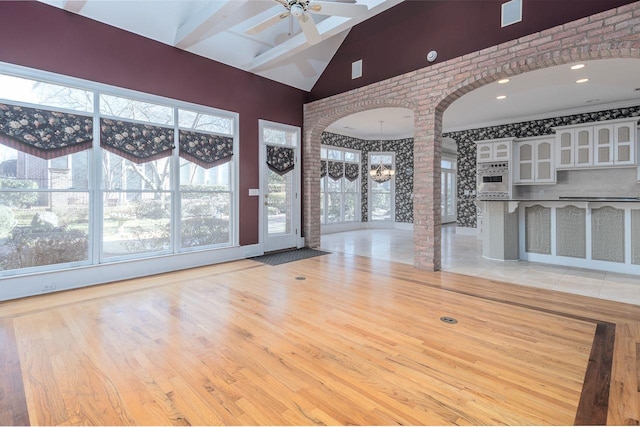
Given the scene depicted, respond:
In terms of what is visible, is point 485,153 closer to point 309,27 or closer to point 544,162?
point 544,162

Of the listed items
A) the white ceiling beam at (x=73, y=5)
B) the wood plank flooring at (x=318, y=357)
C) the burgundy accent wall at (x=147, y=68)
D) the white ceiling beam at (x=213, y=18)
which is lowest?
the wood plank flooring at (x=318, y=357)

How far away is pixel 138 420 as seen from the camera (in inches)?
63.2

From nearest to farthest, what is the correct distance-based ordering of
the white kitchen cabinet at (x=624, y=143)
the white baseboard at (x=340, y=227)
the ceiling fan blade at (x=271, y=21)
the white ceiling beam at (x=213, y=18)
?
the ceiling fan blade at (x=271, y=21) → the white ceiling beam at (x=213, y=18) → the white kitchen cabinet at (x=624, y=143) → the white baseboard at (x=340, y=227)

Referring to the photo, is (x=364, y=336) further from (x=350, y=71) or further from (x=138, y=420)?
(x=350, y=71)

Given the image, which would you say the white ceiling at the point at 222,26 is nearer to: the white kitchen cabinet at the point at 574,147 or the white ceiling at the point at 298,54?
the white ceiling at the point at 298,54

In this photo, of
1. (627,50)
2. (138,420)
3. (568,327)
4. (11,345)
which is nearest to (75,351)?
(11,345)

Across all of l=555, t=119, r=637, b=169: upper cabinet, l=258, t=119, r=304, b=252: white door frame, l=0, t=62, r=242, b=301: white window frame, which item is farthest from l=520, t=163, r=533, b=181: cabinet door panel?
l=0, t=62, r=242, b=301: white window frame

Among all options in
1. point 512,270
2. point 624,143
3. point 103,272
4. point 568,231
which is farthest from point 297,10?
point 624,143

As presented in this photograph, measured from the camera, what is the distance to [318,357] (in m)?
2.25

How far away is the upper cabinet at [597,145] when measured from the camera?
580 cm

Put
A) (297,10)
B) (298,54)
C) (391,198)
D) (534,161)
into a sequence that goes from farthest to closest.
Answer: (391,198) < (534,161) < (298,54) < (297,10)

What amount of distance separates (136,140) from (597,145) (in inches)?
321

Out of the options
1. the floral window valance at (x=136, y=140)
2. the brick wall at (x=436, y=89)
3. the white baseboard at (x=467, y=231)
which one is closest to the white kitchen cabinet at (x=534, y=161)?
the white baseboard at (x=467, y=231)

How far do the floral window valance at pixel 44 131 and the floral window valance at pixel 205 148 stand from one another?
124 cm
